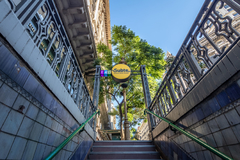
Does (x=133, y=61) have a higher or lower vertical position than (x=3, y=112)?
higher

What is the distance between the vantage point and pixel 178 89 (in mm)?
3014

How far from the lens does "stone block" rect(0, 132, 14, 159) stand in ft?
3.87

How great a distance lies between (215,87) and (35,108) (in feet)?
8.07

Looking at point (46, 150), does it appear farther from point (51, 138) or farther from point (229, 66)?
point (229, 66)

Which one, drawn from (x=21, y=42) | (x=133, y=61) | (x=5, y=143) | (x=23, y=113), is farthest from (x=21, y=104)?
(x=133, y=61)

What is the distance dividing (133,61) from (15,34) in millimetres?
11380

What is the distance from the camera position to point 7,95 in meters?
1.27

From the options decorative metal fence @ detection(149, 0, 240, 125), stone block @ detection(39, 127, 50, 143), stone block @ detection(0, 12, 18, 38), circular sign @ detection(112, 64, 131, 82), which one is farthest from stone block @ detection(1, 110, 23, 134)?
circular sign @ detection(112, 64, 131, 82)

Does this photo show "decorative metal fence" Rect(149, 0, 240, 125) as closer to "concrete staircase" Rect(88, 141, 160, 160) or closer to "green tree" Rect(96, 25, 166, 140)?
"concrete staircase" Rect(88, 141, 160, 160)

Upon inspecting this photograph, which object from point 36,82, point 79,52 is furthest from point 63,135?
point 79,52

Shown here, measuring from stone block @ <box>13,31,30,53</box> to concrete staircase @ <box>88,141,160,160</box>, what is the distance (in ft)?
11.8

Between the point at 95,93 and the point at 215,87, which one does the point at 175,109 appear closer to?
the point at 215,87

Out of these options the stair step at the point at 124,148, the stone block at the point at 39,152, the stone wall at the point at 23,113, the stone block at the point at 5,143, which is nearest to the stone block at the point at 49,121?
the stone wall at the point at 23,113

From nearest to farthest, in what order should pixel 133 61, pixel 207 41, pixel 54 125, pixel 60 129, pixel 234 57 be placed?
pixel 234 57, pixel 54 125, pixel 60 129, pixel 207 41, pixel 133 61
